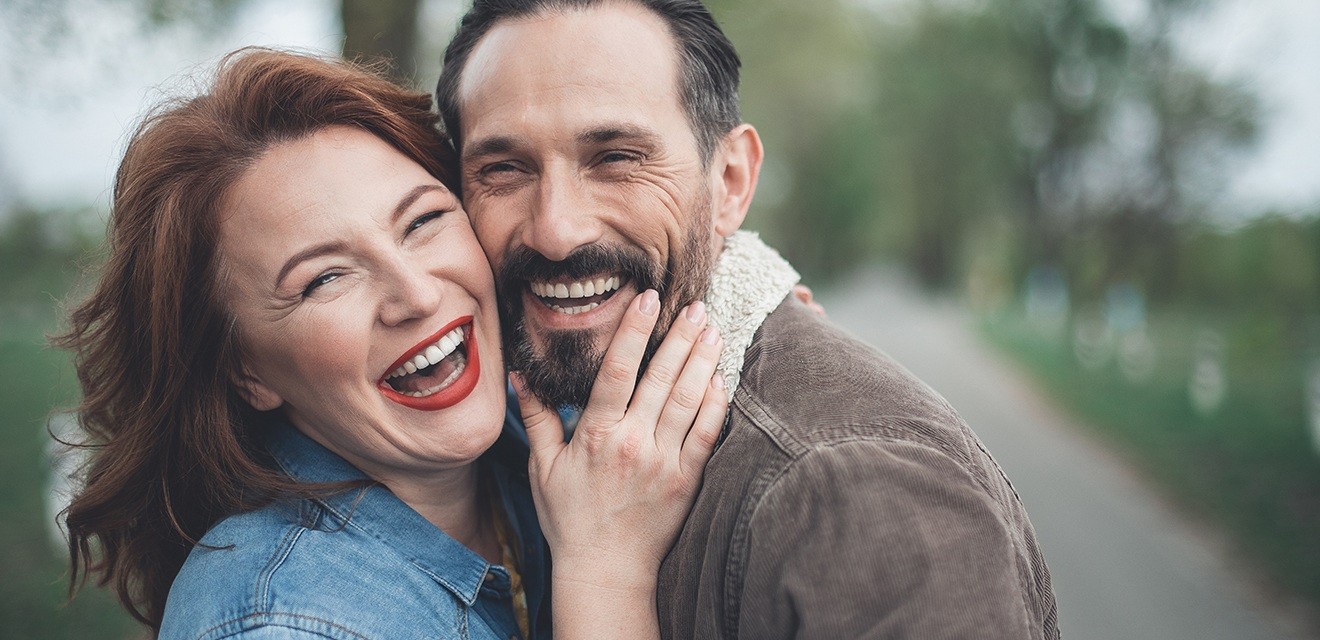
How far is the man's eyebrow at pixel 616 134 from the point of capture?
2.21m

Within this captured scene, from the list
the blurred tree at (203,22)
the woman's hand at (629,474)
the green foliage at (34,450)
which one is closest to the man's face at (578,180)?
the woman's hand at (629,474)

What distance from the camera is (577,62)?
2.21 meters

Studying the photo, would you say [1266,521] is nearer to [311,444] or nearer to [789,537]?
[789,537]

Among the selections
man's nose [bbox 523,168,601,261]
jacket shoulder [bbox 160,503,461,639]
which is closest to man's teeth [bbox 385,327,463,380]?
man's nose [bbox 523,168,601,261]

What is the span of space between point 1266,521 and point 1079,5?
16.1 metres

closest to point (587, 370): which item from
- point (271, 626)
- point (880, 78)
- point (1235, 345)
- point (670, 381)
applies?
point (670, 381)

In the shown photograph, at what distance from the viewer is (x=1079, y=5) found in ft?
63.6

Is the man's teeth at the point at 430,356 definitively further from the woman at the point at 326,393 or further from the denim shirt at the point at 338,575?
the denim shirt at the point at 338,575

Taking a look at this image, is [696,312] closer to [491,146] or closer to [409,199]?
[491,146]

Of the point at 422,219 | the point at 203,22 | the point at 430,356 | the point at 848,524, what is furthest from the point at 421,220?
the point at 203,22

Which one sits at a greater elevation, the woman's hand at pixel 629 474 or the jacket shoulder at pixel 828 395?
the jacket shoulder at pixel 828 395

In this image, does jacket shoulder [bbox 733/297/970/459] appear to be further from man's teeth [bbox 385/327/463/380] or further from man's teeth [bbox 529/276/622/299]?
man's teeth [bbox 385/327/463/380]

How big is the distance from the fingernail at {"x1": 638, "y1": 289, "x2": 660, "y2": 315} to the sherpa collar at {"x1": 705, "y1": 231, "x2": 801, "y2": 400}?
164 mm

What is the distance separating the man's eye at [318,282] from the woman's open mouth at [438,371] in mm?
253
